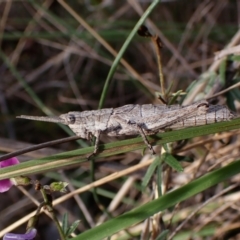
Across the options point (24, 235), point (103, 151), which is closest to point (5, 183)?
point (24, 235)

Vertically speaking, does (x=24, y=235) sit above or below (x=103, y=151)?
below

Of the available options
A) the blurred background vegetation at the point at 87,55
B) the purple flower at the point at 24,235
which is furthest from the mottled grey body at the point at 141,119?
the blurred background vegetation at the point at 87,55

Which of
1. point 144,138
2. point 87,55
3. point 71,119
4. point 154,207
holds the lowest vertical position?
point 154,207

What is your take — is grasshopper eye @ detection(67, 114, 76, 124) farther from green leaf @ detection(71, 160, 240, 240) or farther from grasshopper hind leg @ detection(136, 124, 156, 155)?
green leaf @ detection(71, 160, 240, 240)

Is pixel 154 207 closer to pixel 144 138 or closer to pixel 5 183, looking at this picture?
pixel 144 138

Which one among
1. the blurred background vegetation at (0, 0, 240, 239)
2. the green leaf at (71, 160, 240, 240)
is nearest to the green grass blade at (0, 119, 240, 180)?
the green leaf at (71, 160, 240, 240)

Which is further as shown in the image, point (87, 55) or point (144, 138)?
point (87, 55)
